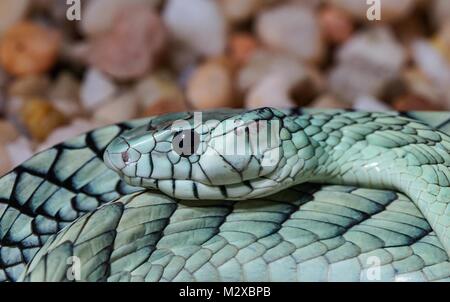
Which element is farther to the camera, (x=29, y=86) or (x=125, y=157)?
(x=29, y=86)

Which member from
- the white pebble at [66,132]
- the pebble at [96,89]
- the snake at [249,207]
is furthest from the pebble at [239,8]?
the snake at [249,207]

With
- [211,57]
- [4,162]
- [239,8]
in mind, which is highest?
[239,8]

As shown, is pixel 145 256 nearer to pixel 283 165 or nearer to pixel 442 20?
pixel 283 165

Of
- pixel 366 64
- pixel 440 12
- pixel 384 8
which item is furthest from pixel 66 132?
pixel 440 12

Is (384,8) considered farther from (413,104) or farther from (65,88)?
(65,88)

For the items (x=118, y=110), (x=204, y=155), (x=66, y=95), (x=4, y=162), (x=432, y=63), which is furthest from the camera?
(x=432, y=63)

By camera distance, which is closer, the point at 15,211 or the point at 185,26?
the point at 15,211

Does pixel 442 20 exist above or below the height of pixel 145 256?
above
